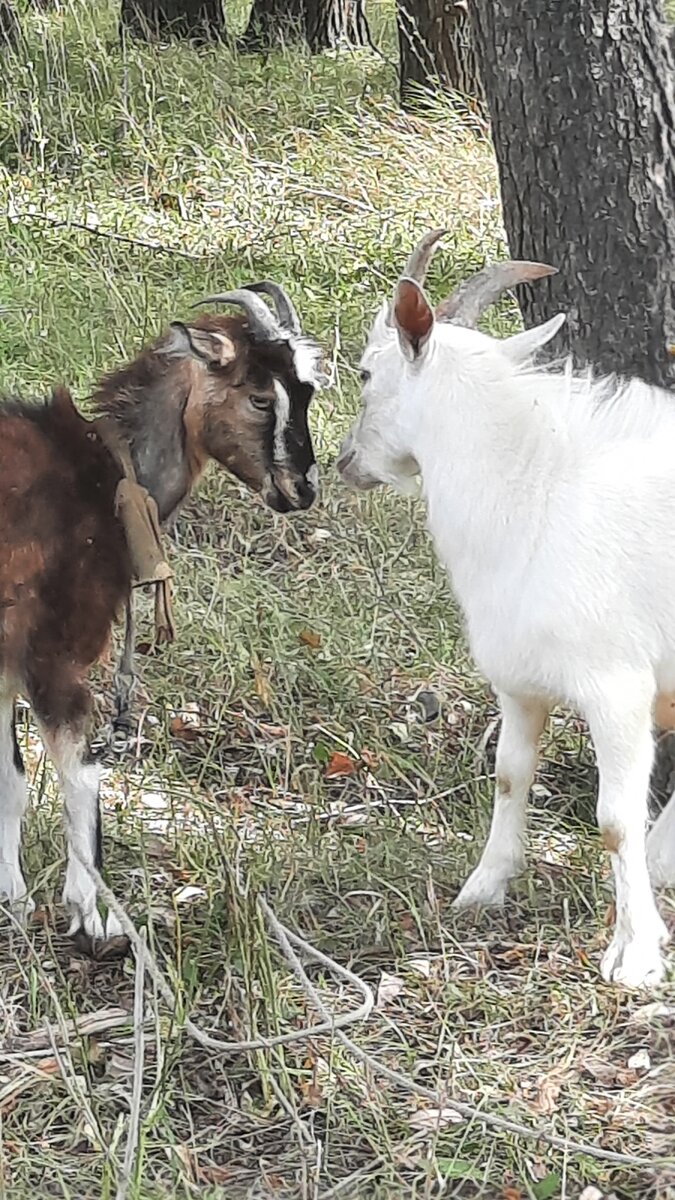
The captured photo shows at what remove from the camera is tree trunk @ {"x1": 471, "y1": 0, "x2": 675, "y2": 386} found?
4418mm

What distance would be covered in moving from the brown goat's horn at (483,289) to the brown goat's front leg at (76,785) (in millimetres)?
1283

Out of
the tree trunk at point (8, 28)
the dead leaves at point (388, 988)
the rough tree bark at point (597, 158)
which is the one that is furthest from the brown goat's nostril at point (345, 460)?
the tree trunk at point (8, 28)

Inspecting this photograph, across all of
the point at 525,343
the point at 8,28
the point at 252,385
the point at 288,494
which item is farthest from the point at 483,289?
the point at 8,28

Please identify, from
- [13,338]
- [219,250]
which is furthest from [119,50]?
[13,338]

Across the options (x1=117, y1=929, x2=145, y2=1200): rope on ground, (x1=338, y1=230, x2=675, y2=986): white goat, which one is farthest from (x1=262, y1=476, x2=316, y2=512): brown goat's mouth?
(x1=117, y1=929, x2=145, y2=1200): rope on ground

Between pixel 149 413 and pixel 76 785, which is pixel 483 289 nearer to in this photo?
pixel 149 413

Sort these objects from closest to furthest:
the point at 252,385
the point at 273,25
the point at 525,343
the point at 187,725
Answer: the point at 525,343 → the point at 252,385 → the point at 187,725 → the point at 273,25

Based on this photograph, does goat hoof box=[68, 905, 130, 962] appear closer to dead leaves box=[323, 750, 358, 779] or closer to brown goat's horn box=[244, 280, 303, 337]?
dead leaves box=[323, 750, 358, 779]

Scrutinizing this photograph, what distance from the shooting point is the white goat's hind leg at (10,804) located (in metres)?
4.38

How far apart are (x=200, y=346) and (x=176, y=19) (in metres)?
8.43

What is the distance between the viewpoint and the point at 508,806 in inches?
165

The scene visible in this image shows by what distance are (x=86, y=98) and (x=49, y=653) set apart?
669 centimetres

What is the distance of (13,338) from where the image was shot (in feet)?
24.5

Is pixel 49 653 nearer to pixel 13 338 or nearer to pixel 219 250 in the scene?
pixel 13 338
